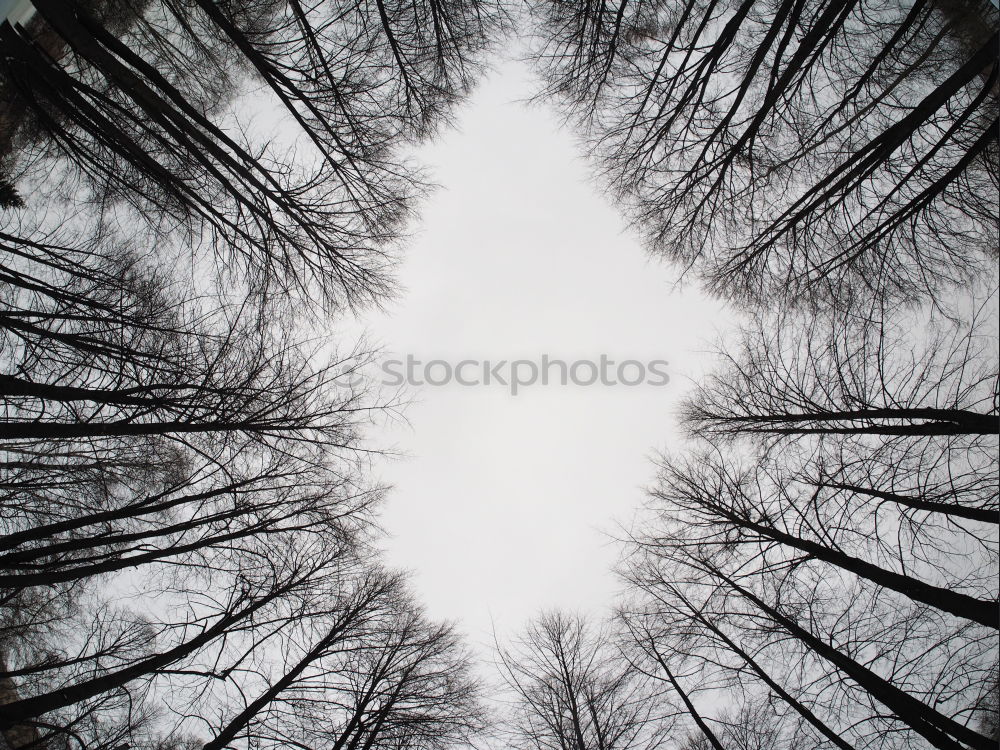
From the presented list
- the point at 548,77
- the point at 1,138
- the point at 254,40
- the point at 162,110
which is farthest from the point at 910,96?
the point at 1,138

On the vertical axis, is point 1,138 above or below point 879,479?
above

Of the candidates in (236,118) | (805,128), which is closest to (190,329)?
→ (236,118)

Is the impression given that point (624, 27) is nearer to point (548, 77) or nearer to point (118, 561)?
point (548, 77)

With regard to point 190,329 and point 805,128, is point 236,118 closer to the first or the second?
point 190,329

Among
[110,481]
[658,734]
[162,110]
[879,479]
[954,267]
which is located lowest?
[658,734]

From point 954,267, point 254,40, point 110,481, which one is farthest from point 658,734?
point 254,40

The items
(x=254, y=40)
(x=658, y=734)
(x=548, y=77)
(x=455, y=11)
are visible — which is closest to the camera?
(x=254, y=40)

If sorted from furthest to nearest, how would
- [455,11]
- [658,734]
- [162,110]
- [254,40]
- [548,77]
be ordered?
1. [658,734]
2. [548,77]
3. [455,11]
4. [254,40]
5. [162,110]

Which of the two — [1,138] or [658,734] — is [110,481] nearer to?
[1,138]

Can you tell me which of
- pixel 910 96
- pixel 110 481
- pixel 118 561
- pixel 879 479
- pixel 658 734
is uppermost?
pixel 910 96

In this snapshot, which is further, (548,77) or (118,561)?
(548,77)
